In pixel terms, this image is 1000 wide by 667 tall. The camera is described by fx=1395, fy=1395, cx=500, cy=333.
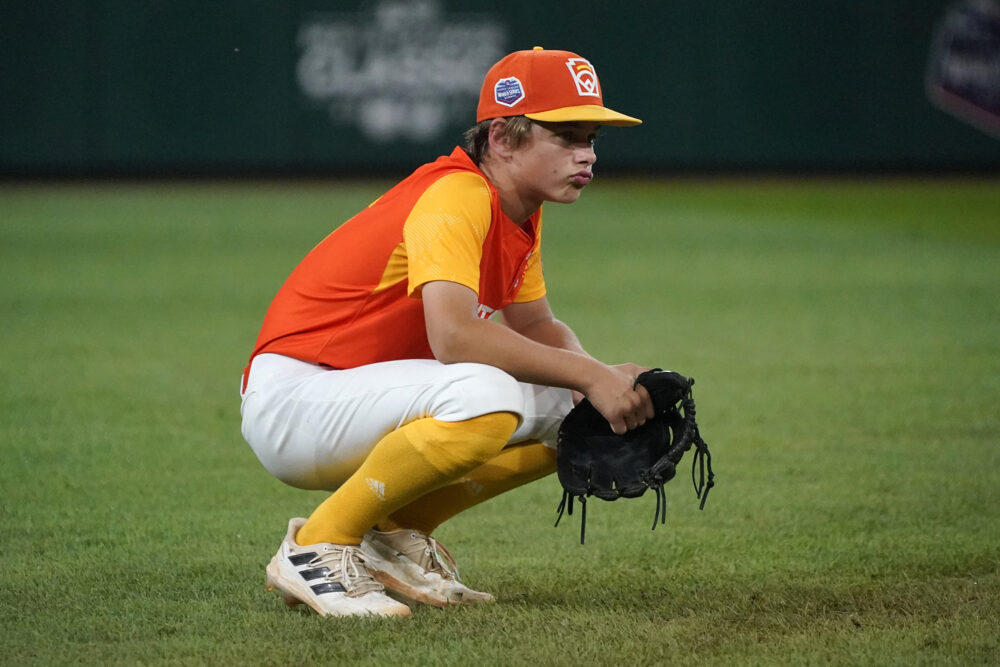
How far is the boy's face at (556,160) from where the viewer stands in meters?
3.28

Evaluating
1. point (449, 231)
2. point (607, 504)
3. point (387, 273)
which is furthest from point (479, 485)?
point (607, 504)

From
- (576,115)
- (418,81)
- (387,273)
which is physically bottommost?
(418,81)

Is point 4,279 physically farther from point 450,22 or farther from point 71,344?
point 450,22

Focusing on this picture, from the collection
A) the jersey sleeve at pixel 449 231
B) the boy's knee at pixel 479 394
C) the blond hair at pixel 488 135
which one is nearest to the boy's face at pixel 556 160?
the blond hair at pixel 488 135

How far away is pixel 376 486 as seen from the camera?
3150mm

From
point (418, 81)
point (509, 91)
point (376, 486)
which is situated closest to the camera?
point (376, 486)

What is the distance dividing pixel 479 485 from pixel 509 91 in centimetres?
96

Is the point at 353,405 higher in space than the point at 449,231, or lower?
lower

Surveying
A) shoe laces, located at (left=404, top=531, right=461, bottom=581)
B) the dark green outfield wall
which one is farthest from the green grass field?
the dark green outfield wall

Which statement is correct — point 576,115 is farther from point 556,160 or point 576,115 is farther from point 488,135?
point 488,135

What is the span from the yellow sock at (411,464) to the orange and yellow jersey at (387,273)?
313mm

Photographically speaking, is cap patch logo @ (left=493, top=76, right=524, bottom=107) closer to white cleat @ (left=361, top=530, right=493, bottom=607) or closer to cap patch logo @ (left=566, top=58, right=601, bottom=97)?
cap patch logo @ (left=566, top=58, right=601, bottom=97)

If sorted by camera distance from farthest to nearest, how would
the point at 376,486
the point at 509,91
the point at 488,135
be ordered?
the point at 488,135, the point at 509,91, the point at 376,486

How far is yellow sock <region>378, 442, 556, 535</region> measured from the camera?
3404mm
